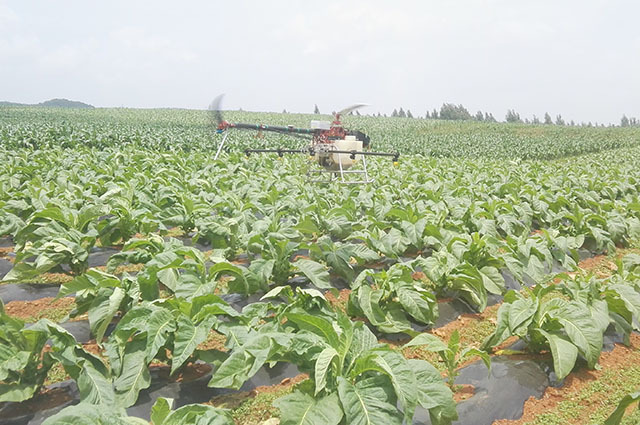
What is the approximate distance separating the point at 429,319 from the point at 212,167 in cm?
842

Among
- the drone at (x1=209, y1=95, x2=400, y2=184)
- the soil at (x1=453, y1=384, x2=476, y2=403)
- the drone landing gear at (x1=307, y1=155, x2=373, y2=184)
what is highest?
the drone at (x1=209, y1=95, x2=400, y2=184)

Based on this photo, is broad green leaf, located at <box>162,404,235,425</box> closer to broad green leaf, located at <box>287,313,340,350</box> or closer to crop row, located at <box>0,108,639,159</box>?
broad green leaf, located at <box>287,313,340,350</box>

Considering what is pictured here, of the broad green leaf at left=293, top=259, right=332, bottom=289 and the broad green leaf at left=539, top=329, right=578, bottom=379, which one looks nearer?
the broad green leaf at left=539, top=329, right=578, bottom=379

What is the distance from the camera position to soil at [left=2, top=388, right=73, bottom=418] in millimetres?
2334

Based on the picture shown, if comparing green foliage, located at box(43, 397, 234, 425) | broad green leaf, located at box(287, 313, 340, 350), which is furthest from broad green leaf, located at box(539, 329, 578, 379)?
green foliage, located at box(43, 397, 234, 425)

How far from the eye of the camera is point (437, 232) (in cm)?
505

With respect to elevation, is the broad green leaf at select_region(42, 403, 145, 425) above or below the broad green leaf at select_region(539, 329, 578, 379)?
above

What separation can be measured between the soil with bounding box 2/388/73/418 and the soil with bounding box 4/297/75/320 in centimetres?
140

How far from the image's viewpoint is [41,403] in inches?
95.7

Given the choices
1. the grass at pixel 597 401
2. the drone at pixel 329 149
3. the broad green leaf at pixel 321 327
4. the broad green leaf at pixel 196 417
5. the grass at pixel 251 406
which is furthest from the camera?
the drone at pixel 329 149

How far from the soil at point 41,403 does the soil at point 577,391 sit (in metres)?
2.59

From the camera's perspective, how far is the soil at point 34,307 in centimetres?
367

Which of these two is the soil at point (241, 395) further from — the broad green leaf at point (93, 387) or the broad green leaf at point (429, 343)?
the broad green leaf at point (429, 343)

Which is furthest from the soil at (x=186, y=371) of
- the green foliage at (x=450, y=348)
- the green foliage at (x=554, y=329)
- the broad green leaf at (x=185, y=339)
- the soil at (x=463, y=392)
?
the green foliage at (x=554, y=329)
